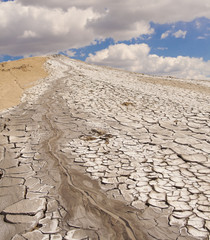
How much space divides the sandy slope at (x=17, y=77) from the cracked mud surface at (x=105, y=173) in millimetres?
2089

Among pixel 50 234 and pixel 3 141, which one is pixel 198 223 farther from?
pixel 3 141

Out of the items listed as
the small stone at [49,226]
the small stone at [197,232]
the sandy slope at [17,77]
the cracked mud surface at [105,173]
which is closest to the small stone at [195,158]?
the cracked mud surface at [105,173]

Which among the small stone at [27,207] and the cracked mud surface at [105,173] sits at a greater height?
the cracked mud surface at [105,173]

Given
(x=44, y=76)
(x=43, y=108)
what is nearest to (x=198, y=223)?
(x=43, y=108)

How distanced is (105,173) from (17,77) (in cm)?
1102

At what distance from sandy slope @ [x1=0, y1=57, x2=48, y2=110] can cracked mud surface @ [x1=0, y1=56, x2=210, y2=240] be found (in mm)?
2089

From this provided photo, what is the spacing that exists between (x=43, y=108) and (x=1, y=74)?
8.24 m

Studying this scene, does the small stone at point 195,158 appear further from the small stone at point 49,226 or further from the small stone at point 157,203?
the small stone at point 49,226

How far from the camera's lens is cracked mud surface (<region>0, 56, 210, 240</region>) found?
2.30 m

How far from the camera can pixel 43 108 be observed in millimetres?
7047

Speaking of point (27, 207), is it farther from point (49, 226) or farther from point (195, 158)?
point (195, 158)

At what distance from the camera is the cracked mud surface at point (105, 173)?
230 cm

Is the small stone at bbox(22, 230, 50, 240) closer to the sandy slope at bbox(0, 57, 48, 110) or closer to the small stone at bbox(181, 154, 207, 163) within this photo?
the small stone at bbox(181, 154, 207, 163)

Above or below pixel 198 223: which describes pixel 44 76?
above
